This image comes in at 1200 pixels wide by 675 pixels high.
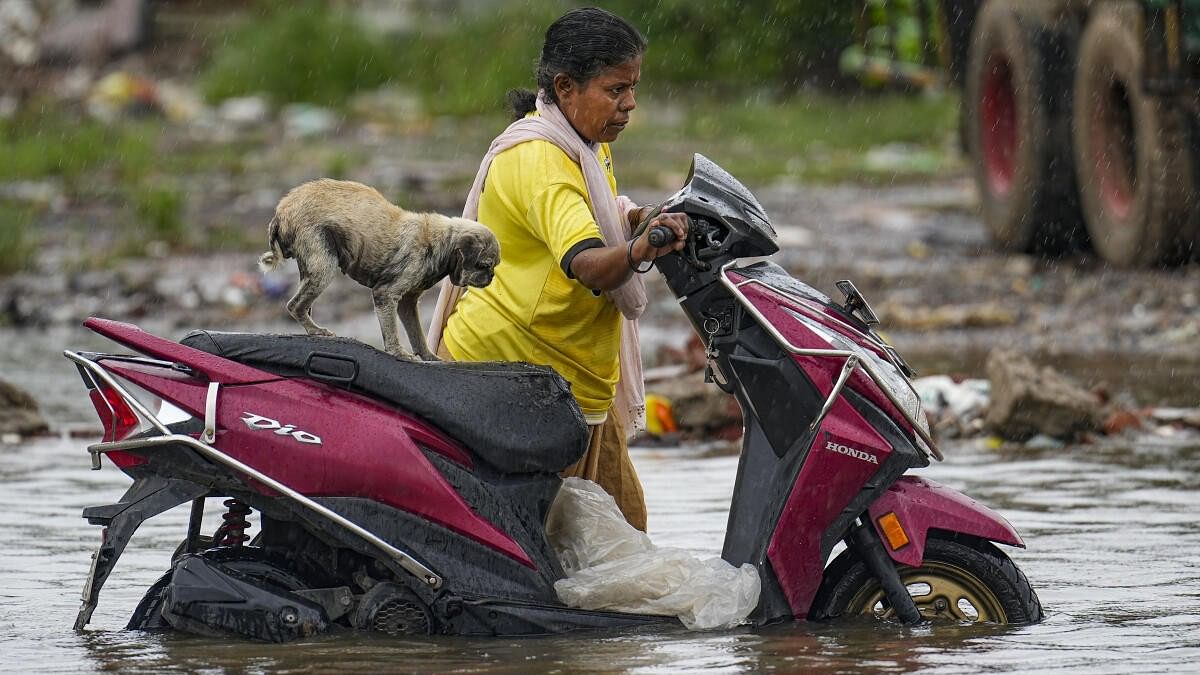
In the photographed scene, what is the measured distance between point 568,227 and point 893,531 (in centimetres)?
106

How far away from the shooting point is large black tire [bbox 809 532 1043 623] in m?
4.80

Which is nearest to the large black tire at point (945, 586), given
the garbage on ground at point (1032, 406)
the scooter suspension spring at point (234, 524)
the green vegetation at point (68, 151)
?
the scooter suspension spring at point (234, 524)

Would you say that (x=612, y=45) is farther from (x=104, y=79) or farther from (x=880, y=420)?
(x=104, y=79)

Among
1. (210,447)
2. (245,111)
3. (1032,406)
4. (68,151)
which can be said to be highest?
(245,111)

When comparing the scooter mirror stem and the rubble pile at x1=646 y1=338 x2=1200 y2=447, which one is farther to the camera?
the rubble pile at x1=646 y1=338 x2=1200 y2=447

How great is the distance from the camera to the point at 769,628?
4.86 meters

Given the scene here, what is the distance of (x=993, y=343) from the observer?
37.7 ft

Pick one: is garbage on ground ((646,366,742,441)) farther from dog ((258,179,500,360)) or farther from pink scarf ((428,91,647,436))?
dog ((258,179,500,360))

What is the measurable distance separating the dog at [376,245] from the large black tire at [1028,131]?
9807mm

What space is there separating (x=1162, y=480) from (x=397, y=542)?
153 inches

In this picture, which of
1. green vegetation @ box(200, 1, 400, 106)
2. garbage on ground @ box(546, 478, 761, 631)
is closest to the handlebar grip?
garbage on ground @ box(546, 478, 761, 631)

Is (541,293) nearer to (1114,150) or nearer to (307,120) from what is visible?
(1114,150)

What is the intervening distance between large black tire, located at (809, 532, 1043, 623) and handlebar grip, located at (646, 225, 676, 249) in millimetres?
950

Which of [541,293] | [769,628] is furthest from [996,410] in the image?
[541,293]
